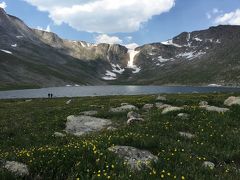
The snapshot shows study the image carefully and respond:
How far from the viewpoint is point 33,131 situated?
81.7ft

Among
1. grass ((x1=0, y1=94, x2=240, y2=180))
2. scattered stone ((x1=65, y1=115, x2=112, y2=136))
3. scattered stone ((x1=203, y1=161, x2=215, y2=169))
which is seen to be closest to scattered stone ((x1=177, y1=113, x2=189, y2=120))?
grass ((x1=0, y1=94, x2=240, y2=180))

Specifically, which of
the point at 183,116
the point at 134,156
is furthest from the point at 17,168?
the point at 183,116

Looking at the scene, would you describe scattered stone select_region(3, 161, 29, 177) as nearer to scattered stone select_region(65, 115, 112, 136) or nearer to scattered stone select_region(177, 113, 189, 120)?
scattered stone select_region(177, 113, 189, 120)

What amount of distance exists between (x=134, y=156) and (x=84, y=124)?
581 inches

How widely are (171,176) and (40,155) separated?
487 cm

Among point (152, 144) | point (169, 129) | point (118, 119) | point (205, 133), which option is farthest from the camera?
point (118, 119)

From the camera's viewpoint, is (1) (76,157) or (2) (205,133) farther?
(2) (205,133)

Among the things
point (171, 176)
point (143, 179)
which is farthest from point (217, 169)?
point (143, 179)

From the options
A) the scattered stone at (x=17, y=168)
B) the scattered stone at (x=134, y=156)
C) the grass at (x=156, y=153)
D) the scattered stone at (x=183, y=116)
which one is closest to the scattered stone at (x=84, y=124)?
the grass at (x=156, y=153)

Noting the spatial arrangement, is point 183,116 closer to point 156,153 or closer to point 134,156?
point 156,153

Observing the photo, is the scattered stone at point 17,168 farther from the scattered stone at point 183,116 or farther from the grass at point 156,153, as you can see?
the scattered stone at point 183,116

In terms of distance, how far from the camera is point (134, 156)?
13.0 m

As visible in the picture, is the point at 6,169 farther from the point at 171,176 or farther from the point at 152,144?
the point at 152,144

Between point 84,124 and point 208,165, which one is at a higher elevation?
point 208,165
